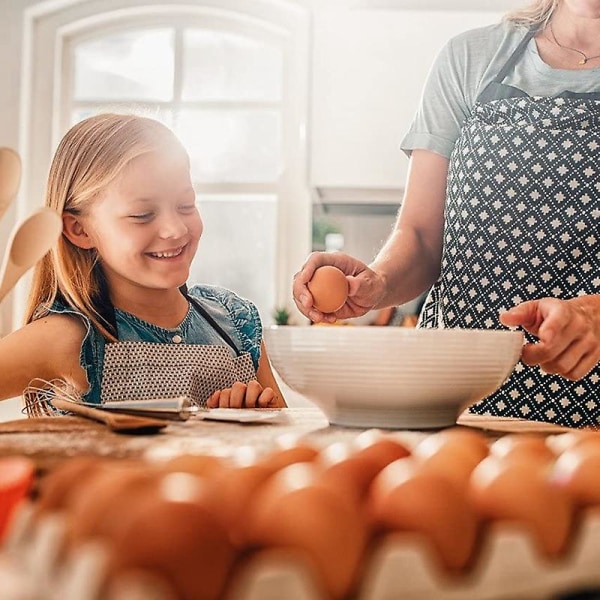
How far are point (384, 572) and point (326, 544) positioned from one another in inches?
0.9

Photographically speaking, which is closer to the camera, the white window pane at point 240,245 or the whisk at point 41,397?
the whisk at point 41,397

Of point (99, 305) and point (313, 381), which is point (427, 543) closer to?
point (313, 381)

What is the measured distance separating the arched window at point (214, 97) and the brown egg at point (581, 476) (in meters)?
2.99

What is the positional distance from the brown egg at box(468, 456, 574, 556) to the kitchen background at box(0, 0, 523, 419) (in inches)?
109

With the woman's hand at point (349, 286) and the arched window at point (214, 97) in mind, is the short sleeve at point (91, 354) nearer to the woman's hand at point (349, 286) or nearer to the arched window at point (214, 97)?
the woman's hand at point (349, 286)

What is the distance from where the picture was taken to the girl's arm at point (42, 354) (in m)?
1.18

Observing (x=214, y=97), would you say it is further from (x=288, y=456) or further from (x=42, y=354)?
(x=288, y=456)

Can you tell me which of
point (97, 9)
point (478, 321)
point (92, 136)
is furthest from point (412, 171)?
point (97, 9)

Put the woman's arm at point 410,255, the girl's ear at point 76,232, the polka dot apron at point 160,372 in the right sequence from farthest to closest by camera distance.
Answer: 1. the girl's ear at point 76,232
2. the polka dot apron at point 160,372
3. the woman's arm at point 410,255

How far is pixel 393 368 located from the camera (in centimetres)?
67

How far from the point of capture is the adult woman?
1.23 metres

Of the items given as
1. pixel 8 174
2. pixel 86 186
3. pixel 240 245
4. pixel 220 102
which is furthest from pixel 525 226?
pixel 220 102

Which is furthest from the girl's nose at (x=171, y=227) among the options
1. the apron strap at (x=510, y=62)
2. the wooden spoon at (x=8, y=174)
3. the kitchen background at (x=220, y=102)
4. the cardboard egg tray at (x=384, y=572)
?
the kitchen background at (x=220, y=102)

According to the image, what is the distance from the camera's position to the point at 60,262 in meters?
1.37
